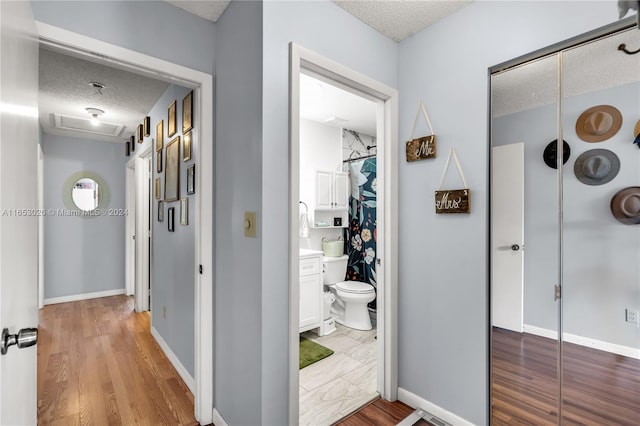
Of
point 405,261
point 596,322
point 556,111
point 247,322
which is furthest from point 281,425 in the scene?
point 556,111

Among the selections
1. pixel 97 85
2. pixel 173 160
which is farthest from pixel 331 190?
pixel 97 85

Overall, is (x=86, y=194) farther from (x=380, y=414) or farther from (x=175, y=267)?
(x=380, y=414)

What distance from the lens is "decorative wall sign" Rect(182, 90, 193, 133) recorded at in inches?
85.0

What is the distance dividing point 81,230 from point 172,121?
3249 mm

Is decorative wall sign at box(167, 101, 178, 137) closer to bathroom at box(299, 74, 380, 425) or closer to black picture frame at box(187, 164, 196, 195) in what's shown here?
black picture frame at box(187, 164, 196, 195)

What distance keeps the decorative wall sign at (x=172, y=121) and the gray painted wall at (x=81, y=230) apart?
2.85 metres

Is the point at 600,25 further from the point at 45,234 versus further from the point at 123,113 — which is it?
the point at 45,234

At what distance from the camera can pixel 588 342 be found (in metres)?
1.41

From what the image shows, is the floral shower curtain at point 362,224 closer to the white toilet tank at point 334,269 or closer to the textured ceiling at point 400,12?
the white toilet tank at point 334,269

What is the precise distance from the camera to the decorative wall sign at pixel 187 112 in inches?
85.0

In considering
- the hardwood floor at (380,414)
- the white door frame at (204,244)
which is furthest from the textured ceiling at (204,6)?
the hardwood floor at (380,414)

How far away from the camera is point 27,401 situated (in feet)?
3.44

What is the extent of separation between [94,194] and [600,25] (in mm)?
5770

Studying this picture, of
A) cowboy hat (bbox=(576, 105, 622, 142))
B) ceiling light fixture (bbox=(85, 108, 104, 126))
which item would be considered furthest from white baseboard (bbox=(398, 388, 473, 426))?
ceiling light fixture (bbox=(85, 108, 104, 126))
